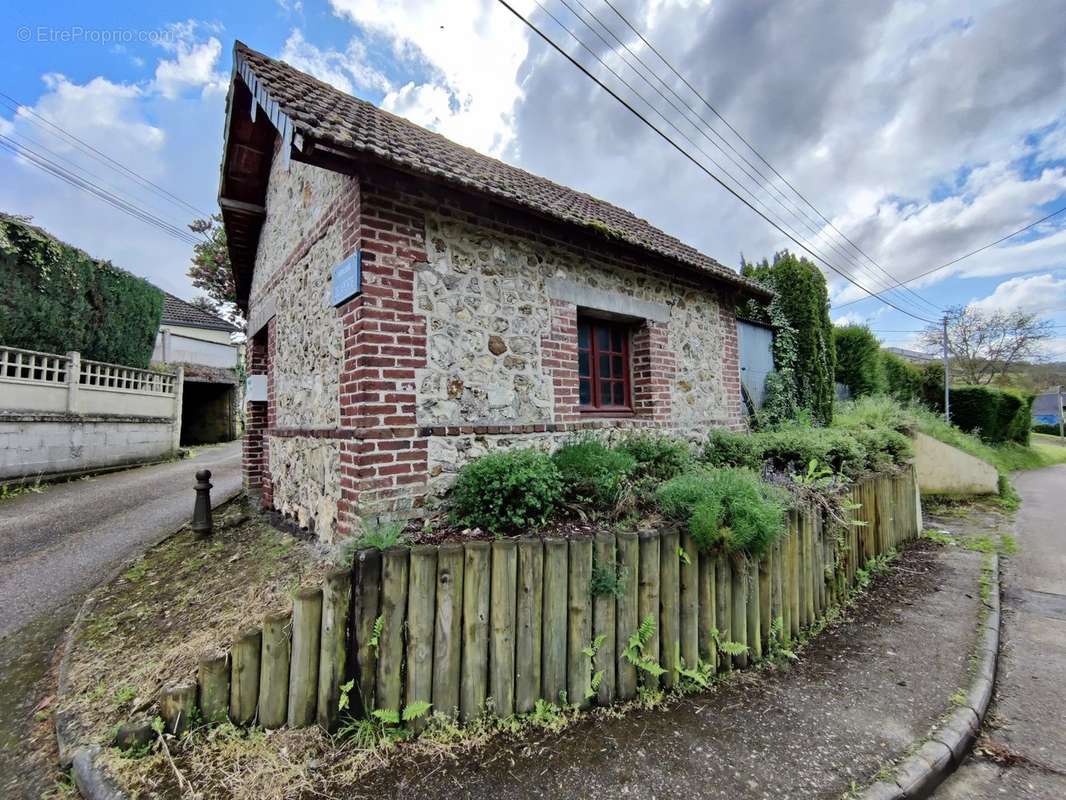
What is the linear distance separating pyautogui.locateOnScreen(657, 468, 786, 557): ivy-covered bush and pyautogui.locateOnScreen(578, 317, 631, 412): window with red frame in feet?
6.78

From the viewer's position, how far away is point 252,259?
7.58 metres

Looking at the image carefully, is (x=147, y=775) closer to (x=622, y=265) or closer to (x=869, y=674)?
(x=869, y=674)

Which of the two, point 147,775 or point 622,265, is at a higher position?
point 622,265

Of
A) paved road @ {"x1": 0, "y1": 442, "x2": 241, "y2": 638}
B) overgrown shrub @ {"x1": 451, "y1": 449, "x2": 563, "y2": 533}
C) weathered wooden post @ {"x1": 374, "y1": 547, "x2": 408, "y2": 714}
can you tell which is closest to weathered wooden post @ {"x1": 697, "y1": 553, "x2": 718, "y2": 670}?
overgrown shrub @ {"x1": 451, "y1": 449, "x2": 563, "y2": 533}

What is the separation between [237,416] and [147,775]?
20304mm

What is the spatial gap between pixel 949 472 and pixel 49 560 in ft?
47.9

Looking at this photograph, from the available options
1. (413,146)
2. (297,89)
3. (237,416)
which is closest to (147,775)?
(413,146)

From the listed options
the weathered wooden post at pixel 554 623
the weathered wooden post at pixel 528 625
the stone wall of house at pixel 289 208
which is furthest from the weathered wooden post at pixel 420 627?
the stone wall of house at pixel 289 208

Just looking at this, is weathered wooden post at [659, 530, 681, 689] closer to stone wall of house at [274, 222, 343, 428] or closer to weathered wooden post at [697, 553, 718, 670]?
weathered wooden post at [697, 553, 718, 670]

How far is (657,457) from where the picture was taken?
492 cm

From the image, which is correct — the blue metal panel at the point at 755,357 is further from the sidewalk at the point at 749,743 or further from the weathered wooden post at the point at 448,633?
the weathered wooden post at the point at 448,633

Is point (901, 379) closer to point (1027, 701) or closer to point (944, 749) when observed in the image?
point (1027, 701)

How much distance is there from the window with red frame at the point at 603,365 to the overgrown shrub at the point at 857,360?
1056 cm

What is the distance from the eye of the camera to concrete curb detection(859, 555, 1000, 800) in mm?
2035
